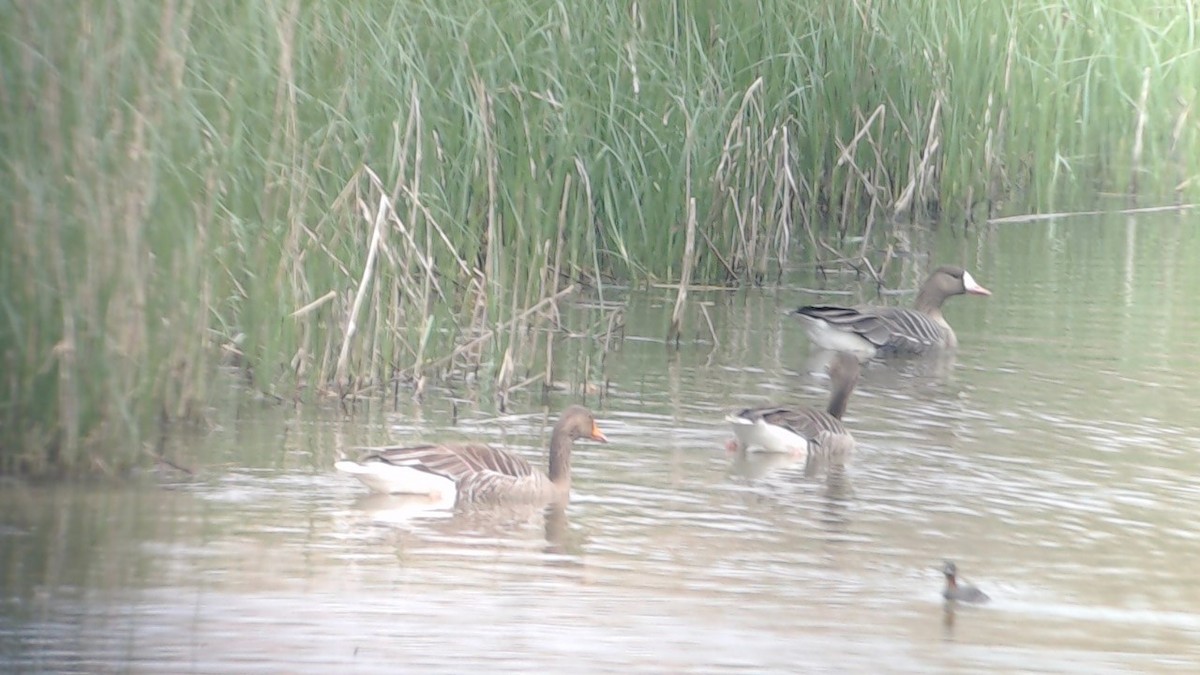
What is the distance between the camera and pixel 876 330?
14266 mm

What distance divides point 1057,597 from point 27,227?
4.21 m

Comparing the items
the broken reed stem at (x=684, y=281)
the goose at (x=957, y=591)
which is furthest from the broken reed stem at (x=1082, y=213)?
the goose at (x=957, y=591)

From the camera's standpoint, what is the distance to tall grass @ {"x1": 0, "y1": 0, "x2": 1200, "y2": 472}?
845 centimetres

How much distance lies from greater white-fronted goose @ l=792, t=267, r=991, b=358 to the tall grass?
3.33 ft

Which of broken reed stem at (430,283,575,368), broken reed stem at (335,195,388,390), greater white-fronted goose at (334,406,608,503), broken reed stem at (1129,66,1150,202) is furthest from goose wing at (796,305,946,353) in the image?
broken reed stem at (1129,66,1150,202)

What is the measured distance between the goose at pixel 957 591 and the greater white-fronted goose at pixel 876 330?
19.3ft

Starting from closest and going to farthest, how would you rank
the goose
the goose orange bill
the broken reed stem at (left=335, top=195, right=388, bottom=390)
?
the goose → the goose orange bill → the broken reed stem at (left=335, top=195, right=388, bottom=390)

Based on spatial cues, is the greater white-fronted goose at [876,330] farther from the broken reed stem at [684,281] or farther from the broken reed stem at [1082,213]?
the broken reed stem at [1082,213]

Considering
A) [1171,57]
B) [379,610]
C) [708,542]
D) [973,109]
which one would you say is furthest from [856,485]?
[1171,57]

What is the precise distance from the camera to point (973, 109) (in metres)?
19.0

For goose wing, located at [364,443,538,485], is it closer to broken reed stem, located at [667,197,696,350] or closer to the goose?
the goose

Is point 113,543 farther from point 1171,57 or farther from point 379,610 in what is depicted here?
point 1171,57

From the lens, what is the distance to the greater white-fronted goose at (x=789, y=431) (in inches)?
415

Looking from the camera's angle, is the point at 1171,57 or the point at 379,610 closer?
the point at 379,610
